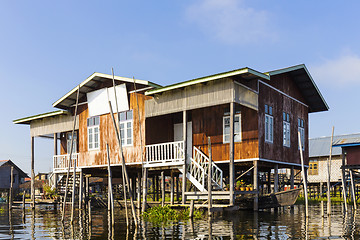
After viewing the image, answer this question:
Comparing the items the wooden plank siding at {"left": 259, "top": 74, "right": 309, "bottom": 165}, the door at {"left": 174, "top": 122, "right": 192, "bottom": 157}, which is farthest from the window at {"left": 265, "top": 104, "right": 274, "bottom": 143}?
the door at {"left": 174, "top": 122, "right": 192, "bottom": 157}

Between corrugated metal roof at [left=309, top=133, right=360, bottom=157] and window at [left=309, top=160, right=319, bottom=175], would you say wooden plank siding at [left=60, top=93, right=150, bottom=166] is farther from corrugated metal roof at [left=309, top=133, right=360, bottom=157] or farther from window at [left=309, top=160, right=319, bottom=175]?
window at [left=309, top=160, right=319, bottom=175]

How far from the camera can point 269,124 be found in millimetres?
23578

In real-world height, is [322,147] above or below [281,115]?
below

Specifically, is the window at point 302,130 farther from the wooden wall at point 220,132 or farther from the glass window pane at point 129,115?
the glass window pane at point 129,115

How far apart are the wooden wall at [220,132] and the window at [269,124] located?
44.0 inches

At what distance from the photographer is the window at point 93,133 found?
26.8 meters

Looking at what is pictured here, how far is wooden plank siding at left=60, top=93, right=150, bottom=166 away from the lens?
79.8 ft

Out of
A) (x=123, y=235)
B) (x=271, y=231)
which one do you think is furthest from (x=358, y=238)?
(x=123, y=235)

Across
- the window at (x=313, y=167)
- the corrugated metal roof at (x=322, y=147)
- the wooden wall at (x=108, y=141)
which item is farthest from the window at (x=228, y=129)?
the window at (x=313, y=167)

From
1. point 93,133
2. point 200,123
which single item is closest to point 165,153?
point 200,123

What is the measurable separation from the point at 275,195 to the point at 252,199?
1220 mm

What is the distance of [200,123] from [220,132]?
4.95ft

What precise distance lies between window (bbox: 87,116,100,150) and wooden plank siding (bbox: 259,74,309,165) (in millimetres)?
10247

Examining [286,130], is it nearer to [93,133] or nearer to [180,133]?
[180,133]
